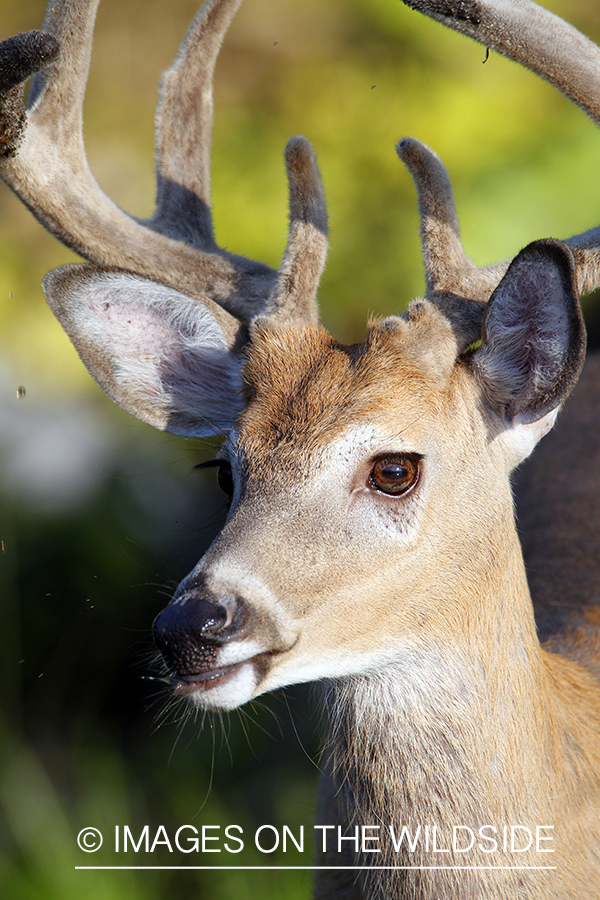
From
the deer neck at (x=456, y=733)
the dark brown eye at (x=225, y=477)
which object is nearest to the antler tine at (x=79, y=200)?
the dark brown eye at (x=225, y=477)

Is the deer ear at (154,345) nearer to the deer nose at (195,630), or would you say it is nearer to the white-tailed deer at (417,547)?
the white-tailed deer at (417,547)

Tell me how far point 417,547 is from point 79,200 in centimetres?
181

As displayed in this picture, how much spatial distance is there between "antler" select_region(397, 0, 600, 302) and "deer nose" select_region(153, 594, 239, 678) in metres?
1.19

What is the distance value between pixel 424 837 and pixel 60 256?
5.58 meters

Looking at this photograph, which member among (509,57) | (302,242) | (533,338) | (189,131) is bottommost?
(533,338)

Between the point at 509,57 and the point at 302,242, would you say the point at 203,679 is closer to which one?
the point at 302,242

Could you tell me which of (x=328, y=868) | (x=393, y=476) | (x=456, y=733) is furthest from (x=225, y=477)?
(x=328, y=868)

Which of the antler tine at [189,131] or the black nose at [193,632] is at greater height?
the antler tine at [189,131]

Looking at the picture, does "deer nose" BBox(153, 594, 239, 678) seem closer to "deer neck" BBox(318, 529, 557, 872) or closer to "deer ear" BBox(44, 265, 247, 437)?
"deer neck" BBox(318, 529, 557, 872)

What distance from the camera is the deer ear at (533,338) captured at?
7.31ft

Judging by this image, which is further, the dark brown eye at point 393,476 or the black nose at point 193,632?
the dark brown eye at point 393,476

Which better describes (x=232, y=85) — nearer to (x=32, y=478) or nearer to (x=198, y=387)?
(x=32, y=478)

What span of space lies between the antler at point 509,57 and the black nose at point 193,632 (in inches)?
47.4

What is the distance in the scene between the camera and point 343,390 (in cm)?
237
